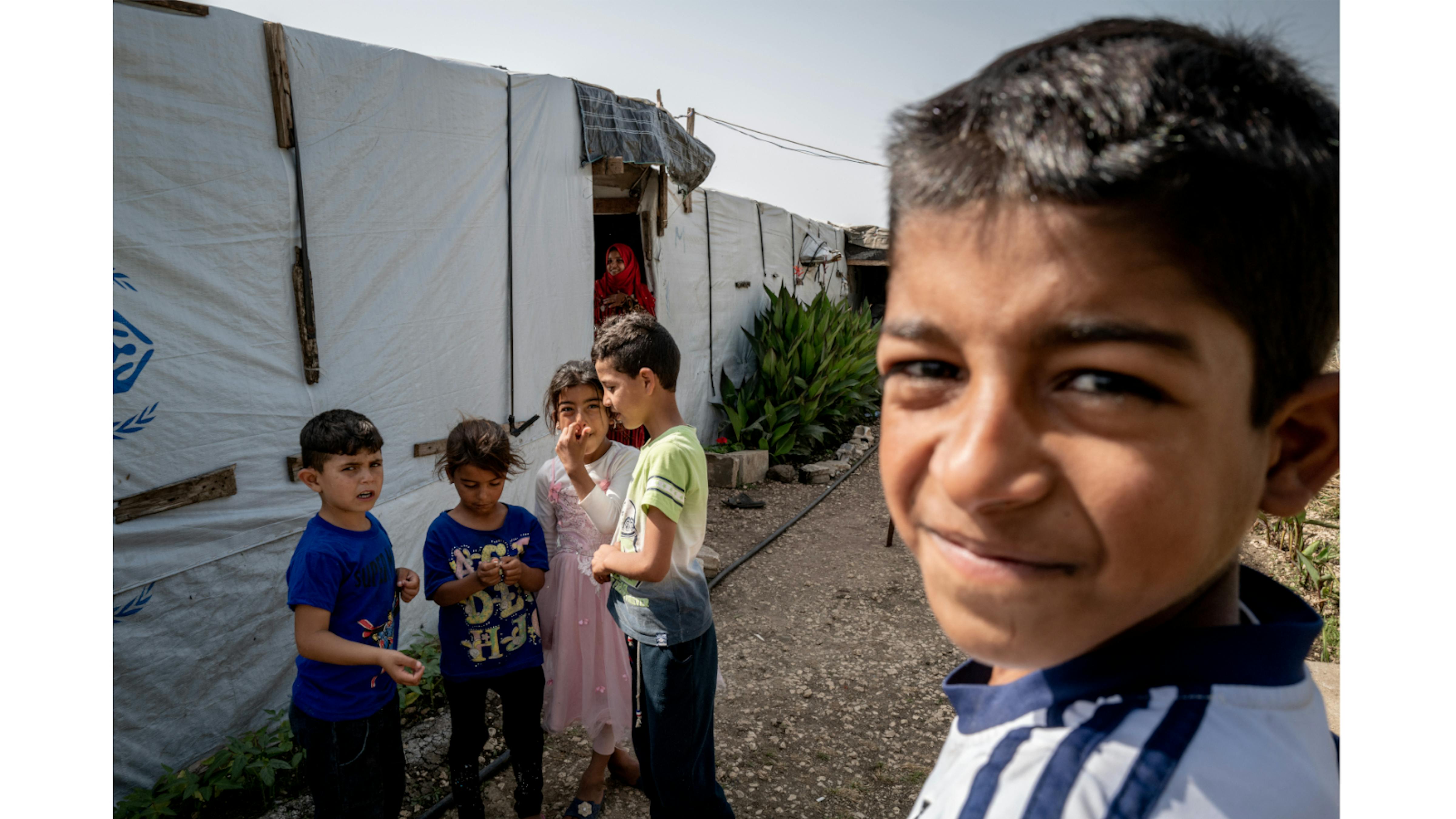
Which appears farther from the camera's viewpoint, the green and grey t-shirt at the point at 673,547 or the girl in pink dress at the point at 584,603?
the girl in pink dress at the point at 584,603

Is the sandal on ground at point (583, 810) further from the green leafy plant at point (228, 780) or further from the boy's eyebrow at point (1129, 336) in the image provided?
the boy's eyebrow at point (1129, 336)

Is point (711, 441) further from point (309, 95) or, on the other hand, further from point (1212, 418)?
point (1212, 418)

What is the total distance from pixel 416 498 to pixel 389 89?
5.85ft

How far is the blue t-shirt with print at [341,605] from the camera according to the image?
6.38 ft

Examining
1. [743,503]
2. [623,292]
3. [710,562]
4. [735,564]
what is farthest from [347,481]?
[743,503]

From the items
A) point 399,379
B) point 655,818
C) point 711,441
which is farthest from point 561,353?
point 711,441

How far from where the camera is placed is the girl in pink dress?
8.45 ft

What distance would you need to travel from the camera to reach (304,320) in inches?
111

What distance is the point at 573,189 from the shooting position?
459cm

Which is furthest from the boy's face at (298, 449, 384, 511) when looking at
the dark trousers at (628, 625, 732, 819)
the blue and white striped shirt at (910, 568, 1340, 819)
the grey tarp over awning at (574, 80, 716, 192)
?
the grey tarp over awning at (574, 80, 716, 192)

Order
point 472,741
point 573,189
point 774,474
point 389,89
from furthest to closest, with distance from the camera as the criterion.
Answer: point 774,474 → point 573,189 → point 389,89 → point 472,741

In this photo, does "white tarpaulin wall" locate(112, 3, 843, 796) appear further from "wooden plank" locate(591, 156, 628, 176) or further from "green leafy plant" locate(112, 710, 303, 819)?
"wooden plank" locate(591, 156, 628, 176)

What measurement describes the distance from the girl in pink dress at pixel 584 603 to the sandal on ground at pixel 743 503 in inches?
141

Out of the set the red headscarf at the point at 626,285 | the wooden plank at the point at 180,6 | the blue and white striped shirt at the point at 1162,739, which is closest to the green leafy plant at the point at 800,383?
the red headscarf at the point at 626,285
